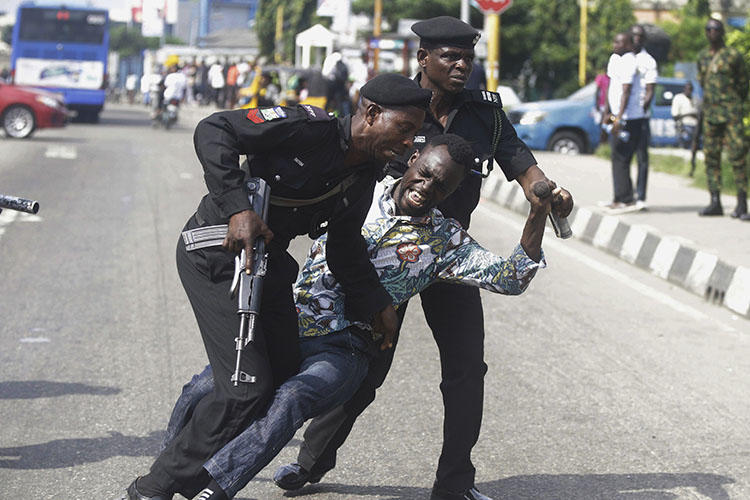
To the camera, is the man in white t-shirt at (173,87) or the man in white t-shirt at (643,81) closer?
the man in white t-shirt at (643,81)

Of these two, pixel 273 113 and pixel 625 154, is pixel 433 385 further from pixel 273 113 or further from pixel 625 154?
pixel 625 154

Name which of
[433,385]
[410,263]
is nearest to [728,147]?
[433,385]

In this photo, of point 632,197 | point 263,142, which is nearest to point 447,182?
point 263,142

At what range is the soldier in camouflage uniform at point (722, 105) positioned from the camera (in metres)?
12.3

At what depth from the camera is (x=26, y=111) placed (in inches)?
946

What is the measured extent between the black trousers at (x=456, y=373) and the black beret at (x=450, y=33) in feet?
2.82

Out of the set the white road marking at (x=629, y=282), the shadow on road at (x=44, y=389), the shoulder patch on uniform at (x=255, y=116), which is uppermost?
the shoulder patch on uniform at (x=255, y=116)

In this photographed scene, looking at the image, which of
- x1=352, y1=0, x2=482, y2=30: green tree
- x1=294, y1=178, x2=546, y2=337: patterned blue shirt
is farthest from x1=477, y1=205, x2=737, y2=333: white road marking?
x1=352, y1=0, x2=482, y2=30: green tree

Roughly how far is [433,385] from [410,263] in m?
2.27

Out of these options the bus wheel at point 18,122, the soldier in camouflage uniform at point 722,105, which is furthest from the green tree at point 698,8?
the soldier in camouflage uniform at point 722,105

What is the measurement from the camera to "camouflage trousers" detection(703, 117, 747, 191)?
12.4 m

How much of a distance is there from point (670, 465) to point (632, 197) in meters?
8.28

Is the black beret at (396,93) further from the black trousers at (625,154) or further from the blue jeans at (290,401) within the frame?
the black trousers at (625,154)

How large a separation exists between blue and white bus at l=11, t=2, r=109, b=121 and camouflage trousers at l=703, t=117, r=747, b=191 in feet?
69.6
